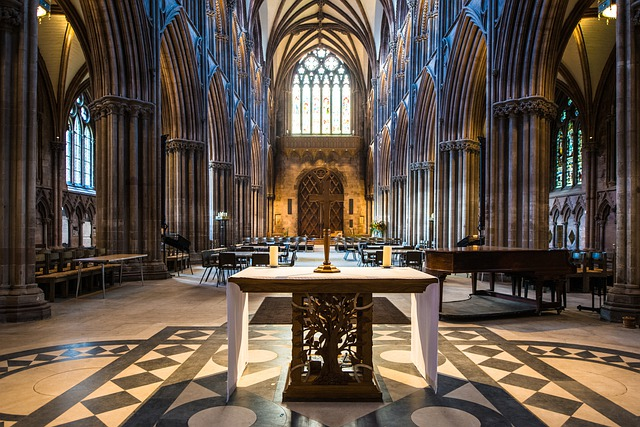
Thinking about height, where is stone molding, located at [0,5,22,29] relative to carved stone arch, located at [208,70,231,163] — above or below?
below

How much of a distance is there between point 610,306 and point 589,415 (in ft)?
14.4

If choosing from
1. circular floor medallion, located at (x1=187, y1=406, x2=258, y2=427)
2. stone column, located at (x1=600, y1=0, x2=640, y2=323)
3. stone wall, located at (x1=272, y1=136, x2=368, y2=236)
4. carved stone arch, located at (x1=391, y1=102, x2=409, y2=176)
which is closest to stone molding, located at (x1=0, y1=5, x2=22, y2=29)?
circular floor medallion, located at (x1=187, y1=406, x2=258, y2=427)

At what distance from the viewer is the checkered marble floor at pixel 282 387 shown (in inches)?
140

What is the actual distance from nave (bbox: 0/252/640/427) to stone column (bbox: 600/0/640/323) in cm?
47

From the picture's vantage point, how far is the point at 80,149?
82.7 feet

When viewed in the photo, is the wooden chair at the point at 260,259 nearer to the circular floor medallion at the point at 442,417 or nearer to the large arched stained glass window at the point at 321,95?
the circular floor medallion at the point at 442,417

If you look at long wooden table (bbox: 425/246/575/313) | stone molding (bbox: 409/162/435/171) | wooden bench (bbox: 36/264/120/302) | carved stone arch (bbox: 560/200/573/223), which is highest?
stone molding (bbox: 409/162/435/171)

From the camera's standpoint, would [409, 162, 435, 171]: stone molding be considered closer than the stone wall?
Yes

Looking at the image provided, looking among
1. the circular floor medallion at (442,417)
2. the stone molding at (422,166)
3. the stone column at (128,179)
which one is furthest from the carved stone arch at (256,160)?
the circular floor medallion at (442,417)

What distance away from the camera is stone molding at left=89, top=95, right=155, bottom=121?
1226 centimetres

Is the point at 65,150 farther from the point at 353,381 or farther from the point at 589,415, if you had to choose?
the point at 589,415

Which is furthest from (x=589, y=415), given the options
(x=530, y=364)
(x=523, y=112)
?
(x=523, y=112)

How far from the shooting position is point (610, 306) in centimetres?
724

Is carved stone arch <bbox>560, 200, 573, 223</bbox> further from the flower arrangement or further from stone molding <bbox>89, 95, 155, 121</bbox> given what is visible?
stone molding <bbox>89, 95, 155, 121</bbox>
